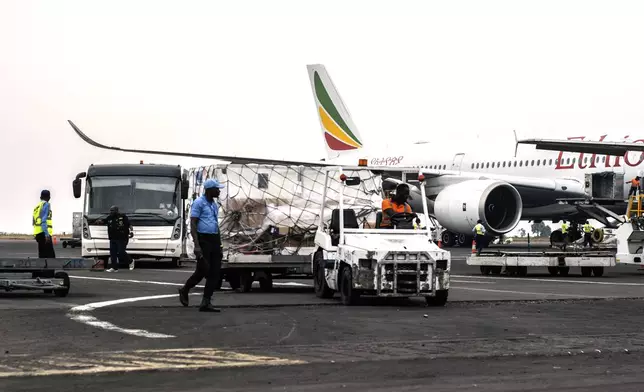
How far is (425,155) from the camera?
157 feet

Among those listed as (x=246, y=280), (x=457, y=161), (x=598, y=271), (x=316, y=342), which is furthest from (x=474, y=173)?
(x=316, y=342)

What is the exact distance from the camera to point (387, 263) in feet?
53.8

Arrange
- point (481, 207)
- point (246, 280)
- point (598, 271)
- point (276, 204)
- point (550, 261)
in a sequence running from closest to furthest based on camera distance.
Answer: point (246, 280) → point (276, 204) → point (550, 261) → point (598, 271) → point (481, 207)

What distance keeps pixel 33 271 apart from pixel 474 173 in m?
25.4

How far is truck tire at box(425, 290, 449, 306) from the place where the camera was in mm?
16594

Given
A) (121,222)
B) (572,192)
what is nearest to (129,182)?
(121,222)

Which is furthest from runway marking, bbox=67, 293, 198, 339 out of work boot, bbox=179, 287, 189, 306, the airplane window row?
the airplane window row

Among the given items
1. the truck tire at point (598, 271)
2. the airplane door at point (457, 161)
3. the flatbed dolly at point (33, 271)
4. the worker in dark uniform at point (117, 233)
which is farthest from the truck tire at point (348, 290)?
the airplane door at point (457, 161)

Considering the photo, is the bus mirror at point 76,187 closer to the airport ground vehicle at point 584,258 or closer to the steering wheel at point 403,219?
the airport ground vehicle at point 584,258

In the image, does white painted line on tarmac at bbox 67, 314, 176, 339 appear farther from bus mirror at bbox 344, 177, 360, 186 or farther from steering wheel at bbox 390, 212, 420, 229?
steering wheel at bbox 390, 212, 420, 229

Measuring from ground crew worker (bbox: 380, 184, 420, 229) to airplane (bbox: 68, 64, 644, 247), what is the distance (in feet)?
9.02

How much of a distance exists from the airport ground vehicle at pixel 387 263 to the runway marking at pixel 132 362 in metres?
6.16

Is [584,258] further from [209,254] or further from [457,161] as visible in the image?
[457,161]

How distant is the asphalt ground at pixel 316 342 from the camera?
8.56 meters
